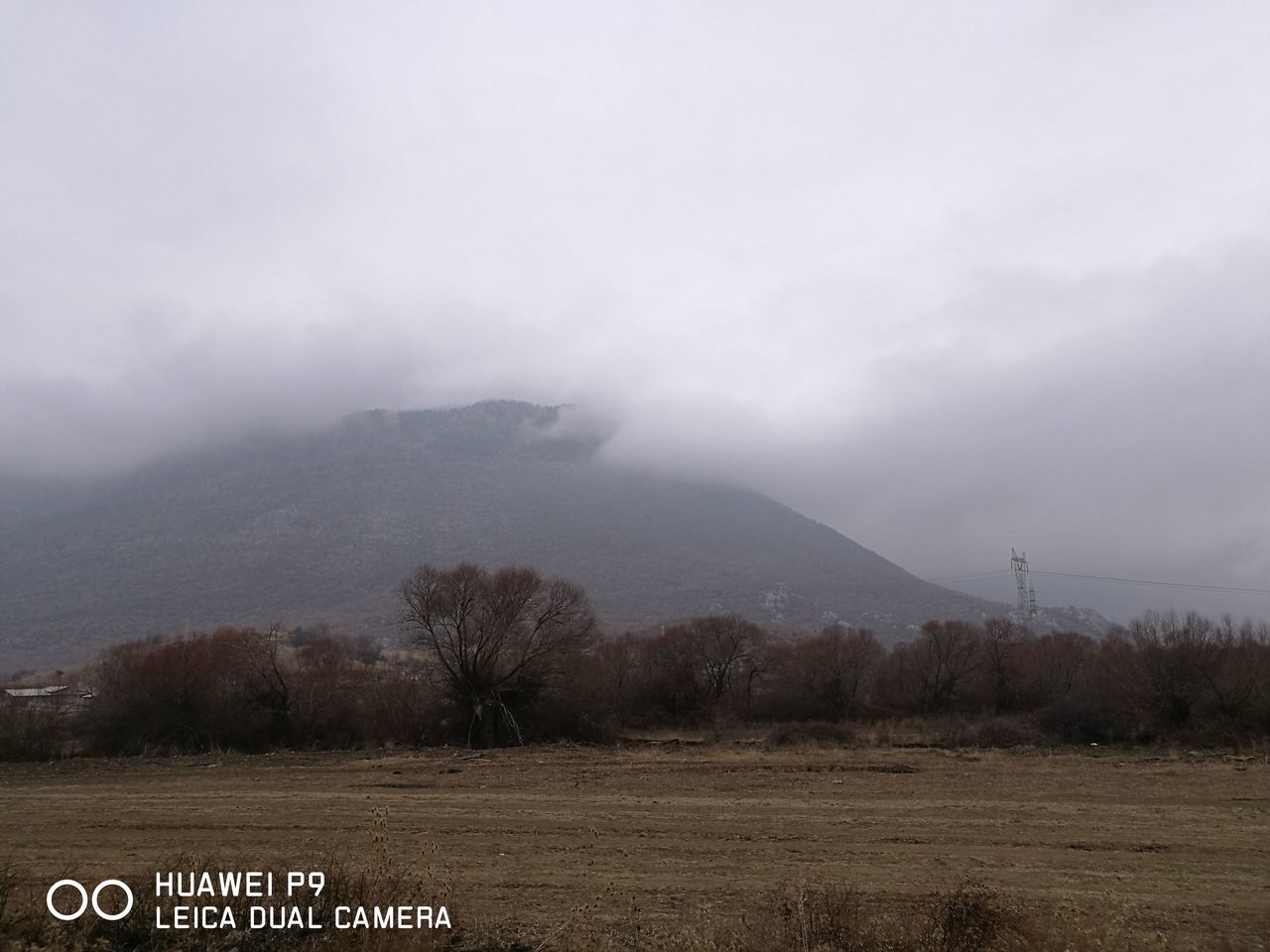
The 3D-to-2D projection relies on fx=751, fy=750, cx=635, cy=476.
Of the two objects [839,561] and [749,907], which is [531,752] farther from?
[839,561]

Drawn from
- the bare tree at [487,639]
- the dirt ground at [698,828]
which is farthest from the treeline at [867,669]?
the dirt ground at [698,828]

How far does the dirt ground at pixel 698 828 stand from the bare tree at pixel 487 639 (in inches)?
345

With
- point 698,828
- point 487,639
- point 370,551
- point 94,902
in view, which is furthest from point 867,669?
point 370,551

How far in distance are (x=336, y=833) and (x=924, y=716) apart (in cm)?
4097

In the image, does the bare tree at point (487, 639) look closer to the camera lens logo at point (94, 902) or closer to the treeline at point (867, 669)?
the treeline at point (867, 669)

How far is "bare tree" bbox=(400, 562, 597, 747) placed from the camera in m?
34.3

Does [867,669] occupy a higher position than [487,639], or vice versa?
[487,639]

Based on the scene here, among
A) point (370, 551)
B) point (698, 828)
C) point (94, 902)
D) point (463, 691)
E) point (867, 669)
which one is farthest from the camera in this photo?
point (370, 551)

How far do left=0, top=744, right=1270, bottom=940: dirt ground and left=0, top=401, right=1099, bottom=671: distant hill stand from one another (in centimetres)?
8223

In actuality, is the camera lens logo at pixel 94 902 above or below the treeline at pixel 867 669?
above

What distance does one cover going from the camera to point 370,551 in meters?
139

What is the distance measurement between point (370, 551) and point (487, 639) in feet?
368

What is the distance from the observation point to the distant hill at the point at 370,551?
117 m

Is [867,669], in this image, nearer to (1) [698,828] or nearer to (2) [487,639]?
(2) [487,639]
